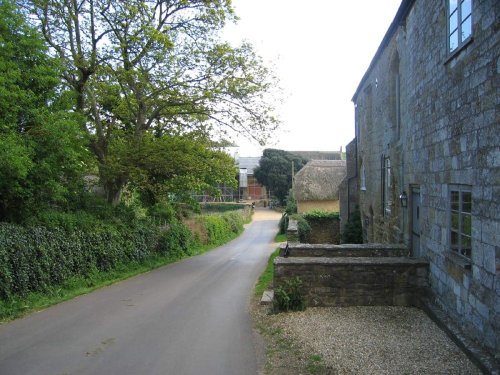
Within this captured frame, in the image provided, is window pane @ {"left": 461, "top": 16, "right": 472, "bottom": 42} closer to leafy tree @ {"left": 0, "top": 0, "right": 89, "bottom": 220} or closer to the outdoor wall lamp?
the outdoor wall lamp

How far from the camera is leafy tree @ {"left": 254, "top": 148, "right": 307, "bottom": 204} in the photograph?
5962 centimetres

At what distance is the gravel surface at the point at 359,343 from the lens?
585cm

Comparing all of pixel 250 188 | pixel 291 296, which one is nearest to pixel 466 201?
pixel 291 296

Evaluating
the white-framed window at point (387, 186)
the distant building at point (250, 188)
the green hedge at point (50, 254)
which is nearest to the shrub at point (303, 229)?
the white-framed window at point (387, 186)

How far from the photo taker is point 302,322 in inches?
311

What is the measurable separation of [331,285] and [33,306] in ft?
22.4

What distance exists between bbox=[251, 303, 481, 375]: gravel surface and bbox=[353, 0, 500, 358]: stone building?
0.53 m

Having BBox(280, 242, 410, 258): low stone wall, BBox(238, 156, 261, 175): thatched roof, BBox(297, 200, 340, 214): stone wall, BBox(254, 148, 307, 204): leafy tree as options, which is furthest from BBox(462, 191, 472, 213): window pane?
BBox(238, 156, 261, 175): thatched roof

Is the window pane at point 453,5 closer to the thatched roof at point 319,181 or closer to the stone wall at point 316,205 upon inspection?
the thatched roof at point 319,181

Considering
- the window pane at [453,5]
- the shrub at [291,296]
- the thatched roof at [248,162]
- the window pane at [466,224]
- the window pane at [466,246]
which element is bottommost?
the shrub at [291,296]

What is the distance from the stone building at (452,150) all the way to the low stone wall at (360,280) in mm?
434

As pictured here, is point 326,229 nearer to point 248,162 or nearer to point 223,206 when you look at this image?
point 223,206

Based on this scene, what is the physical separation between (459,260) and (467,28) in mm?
3485

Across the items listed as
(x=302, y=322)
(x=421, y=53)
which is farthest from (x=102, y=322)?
(x=421, y=53)
